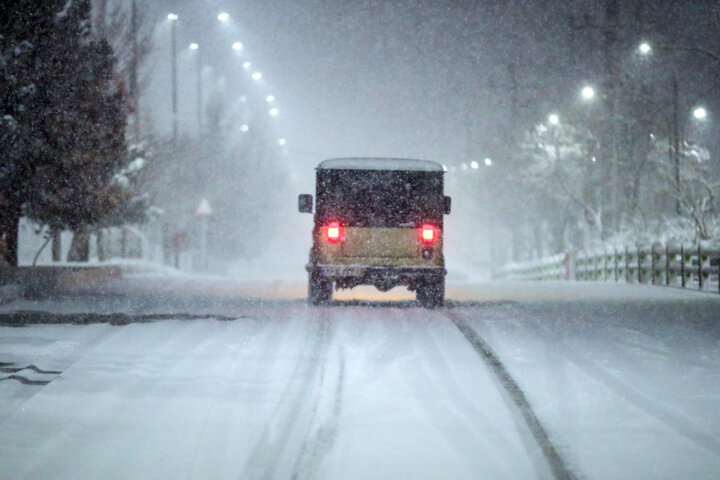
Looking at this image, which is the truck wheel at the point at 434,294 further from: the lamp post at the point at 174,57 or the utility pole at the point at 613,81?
the utility pole at the point at 613,81

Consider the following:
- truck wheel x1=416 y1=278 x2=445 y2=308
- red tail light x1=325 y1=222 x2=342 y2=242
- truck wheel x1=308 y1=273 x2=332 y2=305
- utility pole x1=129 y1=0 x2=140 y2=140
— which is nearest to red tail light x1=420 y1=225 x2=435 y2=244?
truck wheel x1=416 y1=278 x2=445 y2=308

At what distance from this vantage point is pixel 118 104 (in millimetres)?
21969

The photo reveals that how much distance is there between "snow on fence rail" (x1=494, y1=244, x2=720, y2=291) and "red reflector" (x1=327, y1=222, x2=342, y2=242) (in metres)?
10.4

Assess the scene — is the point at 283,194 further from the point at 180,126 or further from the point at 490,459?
the point at 490,459

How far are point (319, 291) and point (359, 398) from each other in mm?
7982

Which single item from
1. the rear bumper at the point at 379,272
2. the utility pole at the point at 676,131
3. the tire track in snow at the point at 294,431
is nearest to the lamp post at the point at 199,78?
the utility pole at the point at 676,131

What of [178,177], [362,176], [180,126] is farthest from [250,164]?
[362,176]

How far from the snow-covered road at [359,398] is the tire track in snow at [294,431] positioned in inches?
0.8

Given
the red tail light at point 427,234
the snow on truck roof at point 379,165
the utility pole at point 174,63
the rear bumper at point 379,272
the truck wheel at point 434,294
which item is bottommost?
the truck wheel at point 434,294

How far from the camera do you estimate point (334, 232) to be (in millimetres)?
16078

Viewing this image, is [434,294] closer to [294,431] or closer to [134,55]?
[294,431]

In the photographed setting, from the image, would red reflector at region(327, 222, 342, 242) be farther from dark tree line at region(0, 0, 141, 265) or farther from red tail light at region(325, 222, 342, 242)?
dark tree line at region(0, 0, 141, 265)

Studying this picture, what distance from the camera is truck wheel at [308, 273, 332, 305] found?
54.5ft

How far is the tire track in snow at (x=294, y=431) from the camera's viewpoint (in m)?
6.80
